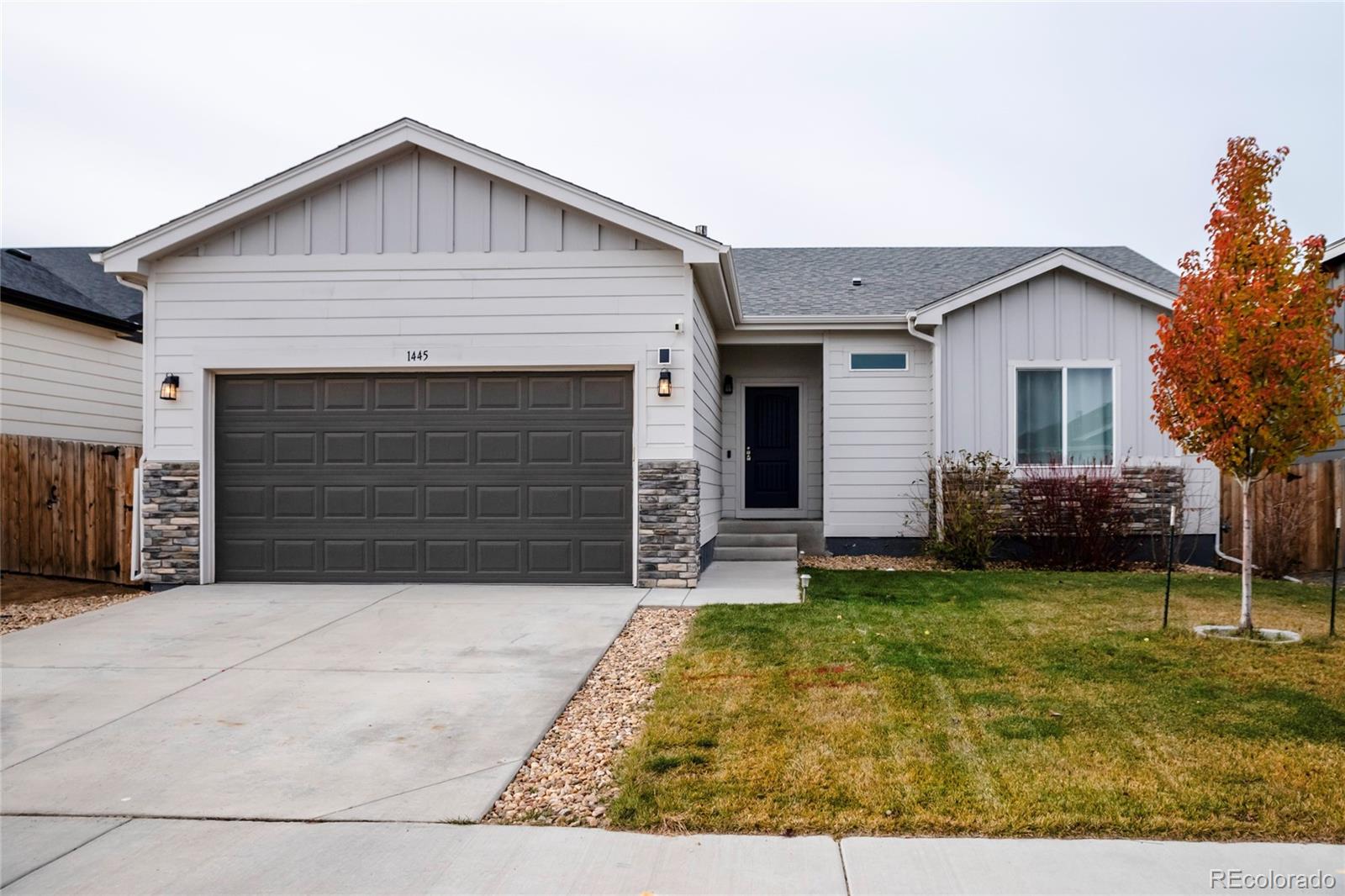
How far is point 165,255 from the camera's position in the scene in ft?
31.4

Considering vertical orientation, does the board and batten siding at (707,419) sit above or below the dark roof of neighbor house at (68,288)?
below

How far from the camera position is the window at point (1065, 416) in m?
11.6

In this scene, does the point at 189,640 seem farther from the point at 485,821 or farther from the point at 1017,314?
the point at 1017,314

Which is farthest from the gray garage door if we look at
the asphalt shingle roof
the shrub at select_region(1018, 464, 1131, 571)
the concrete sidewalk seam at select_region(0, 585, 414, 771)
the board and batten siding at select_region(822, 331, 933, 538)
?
the shrub at select_region(1018, 464, 1131, 571)

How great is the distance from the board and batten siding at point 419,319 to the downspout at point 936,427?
411 cm

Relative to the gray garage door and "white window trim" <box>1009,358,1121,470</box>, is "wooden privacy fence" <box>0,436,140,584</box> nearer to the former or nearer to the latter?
the gray garage door

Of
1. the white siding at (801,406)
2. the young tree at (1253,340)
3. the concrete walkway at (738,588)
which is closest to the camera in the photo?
the young tree at (1253,340)

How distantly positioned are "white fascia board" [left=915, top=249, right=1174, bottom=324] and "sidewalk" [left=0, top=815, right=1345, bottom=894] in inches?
359

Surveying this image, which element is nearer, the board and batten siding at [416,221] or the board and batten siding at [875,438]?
the board and batten siding at [416,221]

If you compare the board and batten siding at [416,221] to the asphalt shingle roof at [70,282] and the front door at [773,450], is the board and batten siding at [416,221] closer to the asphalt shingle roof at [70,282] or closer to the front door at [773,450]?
the asphalt shingle roof at [70,282]

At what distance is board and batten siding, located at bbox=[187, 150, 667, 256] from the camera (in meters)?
9.31

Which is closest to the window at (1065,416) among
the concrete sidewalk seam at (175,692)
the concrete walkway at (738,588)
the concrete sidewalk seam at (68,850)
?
the concrete walkway at (738,588)

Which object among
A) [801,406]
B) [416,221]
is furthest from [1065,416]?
[416,221]

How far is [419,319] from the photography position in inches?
371
